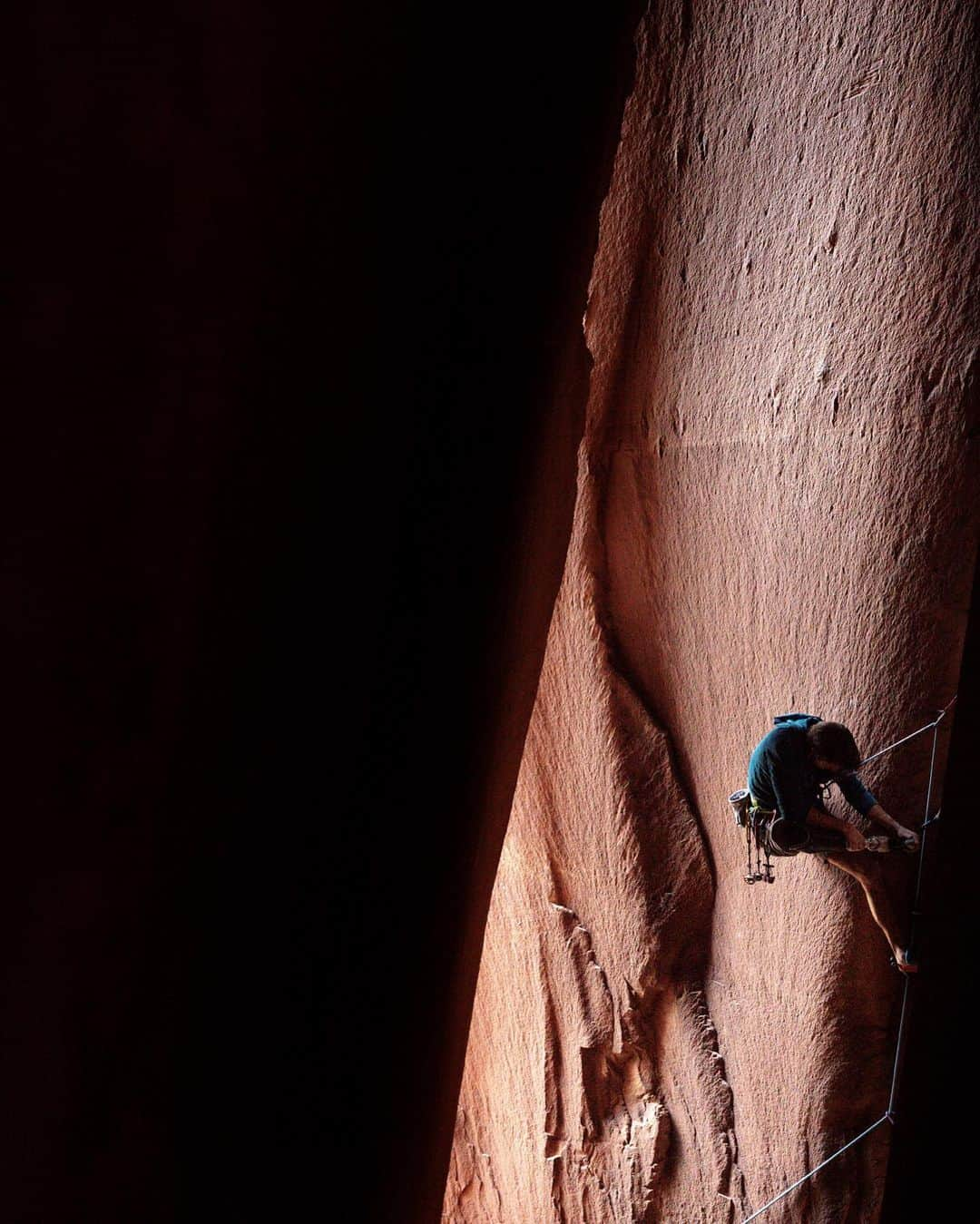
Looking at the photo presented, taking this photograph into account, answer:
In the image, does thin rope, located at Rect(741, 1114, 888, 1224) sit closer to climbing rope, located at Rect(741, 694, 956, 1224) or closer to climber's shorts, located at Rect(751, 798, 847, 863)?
climbing rope, located at Rect(741, 694, 956, 1224)

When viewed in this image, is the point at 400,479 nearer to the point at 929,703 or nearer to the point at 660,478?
the point at 929,703

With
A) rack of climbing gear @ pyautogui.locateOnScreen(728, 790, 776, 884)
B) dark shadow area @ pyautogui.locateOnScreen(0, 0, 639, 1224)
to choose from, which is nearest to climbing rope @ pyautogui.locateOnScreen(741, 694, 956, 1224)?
rack of climbing gear @ pyautogui.locateOnScreen(728, 790, 776, 884)

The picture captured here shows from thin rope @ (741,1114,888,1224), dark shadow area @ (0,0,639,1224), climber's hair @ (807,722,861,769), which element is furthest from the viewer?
thin rope @ (741,1114,888,1224)

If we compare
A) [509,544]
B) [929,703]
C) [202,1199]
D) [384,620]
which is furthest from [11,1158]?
[929,703]

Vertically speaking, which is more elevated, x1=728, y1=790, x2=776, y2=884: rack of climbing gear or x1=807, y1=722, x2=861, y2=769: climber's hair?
x1=807, y1=722, x2=861, y2=769: climber's hair

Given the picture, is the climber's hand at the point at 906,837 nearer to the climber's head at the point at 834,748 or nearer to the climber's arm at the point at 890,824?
the climber's arm at the point at 890,824

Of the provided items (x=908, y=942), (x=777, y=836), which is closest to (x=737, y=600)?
(x=777, y=836)

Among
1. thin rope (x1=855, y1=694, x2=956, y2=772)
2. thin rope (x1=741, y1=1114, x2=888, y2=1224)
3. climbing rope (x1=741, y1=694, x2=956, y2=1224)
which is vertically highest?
thin rope (x1=855, y1=694, x2=956, y2=772)
